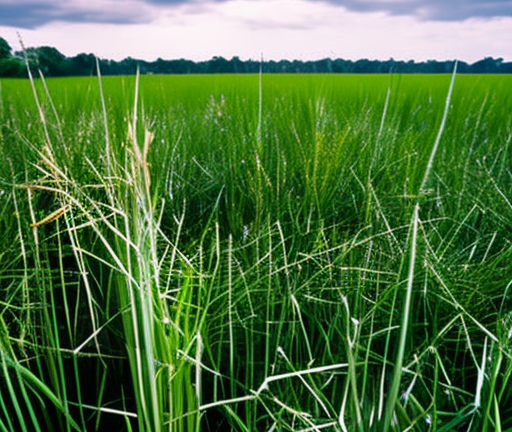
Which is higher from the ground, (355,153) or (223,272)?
(355,153)

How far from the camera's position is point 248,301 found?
76 cm

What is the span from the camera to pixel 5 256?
2.87 feet

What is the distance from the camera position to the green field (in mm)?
541

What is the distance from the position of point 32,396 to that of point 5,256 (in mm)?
248

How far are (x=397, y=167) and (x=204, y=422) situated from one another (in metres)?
0.75

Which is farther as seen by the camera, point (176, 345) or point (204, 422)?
point (204, 422)

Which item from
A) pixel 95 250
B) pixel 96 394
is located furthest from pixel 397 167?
pixel 96 394

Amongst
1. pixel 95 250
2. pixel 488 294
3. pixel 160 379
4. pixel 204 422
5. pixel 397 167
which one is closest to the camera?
pixel 160 379

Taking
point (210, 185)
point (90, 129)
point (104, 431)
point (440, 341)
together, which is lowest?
point (104, 431)

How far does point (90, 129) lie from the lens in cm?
136

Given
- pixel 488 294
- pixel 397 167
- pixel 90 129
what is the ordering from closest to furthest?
pixel 488 294 → pixel 397 167 → pixel 90 129

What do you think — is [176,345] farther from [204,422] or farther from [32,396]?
[32,396]

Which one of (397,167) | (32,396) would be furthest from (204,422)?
(397,167)

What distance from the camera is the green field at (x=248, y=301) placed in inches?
21.3
